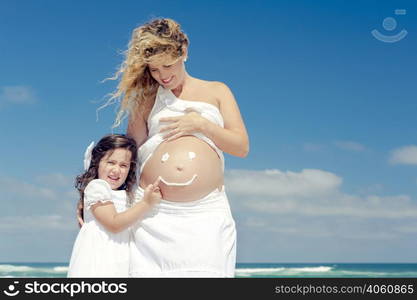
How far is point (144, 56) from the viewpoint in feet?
12.9

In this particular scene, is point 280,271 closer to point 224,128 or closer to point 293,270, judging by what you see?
point 293,270

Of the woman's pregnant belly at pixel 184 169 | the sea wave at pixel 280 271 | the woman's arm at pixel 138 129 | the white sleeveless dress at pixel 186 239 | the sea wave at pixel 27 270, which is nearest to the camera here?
the white sleeveless dress at pixel 186 239

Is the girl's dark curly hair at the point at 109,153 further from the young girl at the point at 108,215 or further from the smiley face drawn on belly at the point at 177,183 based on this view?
the smiley face drawn on belly at the point at 177,183

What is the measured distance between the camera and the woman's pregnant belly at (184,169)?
377 centimetres

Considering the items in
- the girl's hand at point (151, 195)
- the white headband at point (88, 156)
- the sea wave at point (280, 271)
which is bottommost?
the girl's hand at point (151, 195)

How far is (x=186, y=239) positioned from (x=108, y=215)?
1.73 ft

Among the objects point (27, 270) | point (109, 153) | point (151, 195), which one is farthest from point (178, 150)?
point (27, 270)

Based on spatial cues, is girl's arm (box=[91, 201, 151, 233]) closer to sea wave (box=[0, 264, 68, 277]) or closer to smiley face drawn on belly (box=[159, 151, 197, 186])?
smiley face drawn on belly (box=[159, 151, 197, 186])

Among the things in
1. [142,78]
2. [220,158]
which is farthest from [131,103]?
[220,158]

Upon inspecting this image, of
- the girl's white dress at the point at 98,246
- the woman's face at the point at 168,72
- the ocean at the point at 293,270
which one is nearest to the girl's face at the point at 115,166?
the girl's white dress at the point at 98,246

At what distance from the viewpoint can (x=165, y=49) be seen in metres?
3.91

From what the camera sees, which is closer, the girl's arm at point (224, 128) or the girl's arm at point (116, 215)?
the girl's arm at point (116, 215)

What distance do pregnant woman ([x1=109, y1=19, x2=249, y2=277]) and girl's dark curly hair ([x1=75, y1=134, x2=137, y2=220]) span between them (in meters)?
0.08

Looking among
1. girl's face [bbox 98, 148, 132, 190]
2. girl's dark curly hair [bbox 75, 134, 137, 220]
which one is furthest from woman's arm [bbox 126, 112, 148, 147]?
girl's face [bbox 98, 148, 132, 190]
